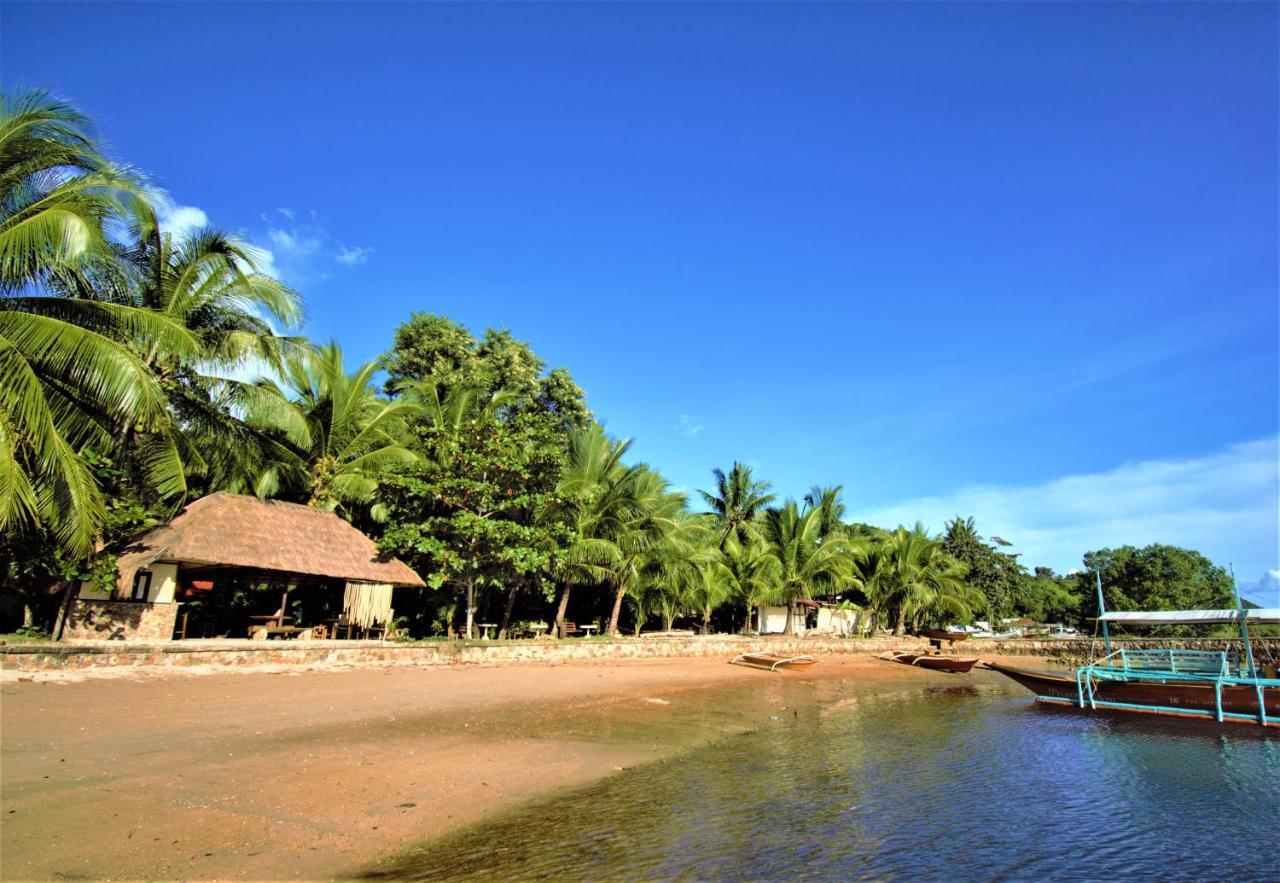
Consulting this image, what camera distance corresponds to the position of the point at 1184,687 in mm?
16484

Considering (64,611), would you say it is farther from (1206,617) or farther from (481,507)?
(1206,617)

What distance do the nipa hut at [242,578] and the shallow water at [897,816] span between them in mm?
10745

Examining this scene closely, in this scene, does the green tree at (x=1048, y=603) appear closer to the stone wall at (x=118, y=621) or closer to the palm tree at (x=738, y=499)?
the palm tree at (x=738, y=499)

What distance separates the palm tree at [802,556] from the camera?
1174 inches

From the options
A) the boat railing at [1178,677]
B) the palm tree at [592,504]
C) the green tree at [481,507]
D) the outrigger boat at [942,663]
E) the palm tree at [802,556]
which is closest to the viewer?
the boat railing at [1178,677]

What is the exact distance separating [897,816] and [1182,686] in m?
13.5

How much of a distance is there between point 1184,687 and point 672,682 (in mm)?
12606

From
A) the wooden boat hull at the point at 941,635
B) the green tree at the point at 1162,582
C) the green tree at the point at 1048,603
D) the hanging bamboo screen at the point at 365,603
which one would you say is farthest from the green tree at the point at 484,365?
the green tree at the point at 1048,603

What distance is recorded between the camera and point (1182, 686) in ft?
54.2

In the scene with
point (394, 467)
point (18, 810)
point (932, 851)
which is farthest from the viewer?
point (394, 467)

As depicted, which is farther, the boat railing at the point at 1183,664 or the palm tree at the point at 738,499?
the palm tree at the point at 738,499

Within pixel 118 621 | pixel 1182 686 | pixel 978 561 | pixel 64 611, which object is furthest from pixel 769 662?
pixel 978 561

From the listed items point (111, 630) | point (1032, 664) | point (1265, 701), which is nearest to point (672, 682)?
point (111, 630)

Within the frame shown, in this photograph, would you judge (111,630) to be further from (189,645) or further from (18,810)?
(18,810)
